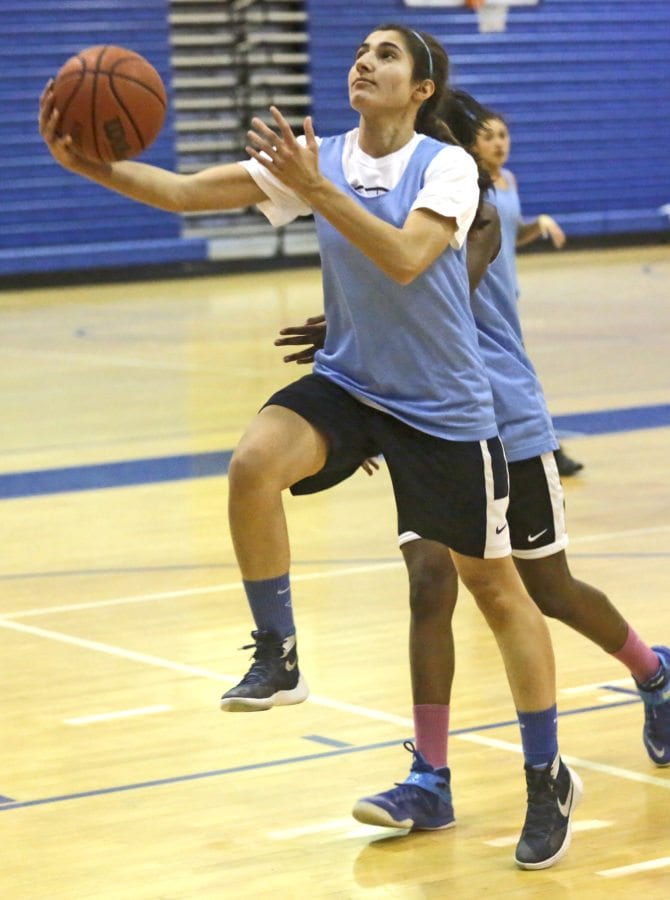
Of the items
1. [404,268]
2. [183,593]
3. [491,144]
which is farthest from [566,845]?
[183,593]

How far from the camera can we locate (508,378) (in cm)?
374

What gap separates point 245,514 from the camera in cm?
336

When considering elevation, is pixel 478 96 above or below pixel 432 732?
below

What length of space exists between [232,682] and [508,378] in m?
1.34

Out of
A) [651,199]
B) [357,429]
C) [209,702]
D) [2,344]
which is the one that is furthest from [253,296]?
[357,429]

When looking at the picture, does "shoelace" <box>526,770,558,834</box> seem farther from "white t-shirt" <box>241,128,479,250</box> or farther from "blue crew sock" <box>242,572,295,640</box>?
"white t-shirt" <box>241,128,479,250</box>

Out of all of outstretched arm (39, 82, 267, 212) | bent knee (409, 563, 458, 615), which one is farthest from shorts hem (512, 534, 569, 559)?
outstretched arm (39, 82, 267, 212)

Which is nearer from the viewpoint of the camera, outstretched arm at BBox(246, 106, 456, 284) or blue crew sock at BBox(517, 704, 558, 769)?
outstretched arm at BBox(246, 106, 456, 284)

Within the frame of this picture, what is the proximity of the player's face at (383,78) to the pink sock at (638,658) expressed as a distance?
1298 millimetres

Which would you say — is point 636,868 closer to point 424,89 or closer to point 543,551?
point 543,551

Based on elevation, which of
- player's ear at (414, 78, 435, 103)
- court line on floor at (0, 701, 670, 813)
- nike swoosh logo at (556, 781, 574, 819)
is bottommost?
court line on floor at (0, 701, 670, 813)

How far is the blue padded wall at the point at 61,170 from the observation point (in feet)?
56.4

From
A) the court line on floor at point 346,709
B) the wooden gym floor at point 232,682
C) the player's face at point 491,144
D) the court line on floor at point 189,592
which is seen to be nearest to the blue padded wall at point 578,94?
the wooden gym floor at point 232,682

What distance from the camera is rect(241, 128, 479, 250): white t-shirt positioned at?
3.29 meters
